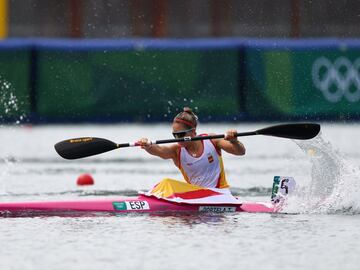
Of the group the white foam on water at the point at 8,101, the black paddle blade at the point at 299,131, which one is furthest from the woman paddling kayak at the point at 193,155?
the white foam on water at the point at 8,101

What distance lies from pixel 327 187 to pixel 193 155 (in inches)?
53.0

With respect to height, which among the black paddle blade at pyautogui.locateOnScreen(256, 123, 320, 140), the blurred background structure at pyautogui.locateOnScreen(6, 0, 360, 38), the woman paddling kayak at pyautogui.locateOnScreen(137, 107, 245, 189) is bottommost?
the woman paddling kayak at pyautogui.locateOnScreen(137, 107, 245, 189)

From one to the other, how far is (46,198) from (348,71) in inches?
462

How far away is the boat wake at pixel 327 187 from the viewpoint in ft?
36.0

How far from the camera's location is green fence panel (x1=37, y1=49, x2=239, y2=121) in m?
22.7

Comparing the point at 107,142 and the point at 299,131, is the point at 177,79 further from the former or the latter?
the point at 299,131

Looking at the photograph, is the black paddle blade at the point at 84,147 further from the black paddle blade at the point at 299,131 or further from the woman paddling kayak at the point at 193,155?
the black paddle blade at the point at 299,131

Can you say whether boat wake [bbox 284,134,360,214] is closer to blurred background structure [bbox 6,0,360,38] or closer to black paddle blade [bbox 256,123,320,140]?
black paddle blade [bbox 256,123,320,140]

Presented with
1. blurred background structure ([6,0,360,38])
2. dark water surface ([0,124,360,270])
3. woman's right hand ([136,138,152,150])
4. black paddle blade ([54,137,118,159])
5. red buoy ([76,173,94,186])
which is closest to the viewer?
dark water surface ([0,124,360,270])

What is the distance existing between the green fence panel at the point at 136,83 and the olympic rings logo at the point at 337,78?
1.59 meters

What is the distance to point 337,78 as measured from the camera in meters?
22.8

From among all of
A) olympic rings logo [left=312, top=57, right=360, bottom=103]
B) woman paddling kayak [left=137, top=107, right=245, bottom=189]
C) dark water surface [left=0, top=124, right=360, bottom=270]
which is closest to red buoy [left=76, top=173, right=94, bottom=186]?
dark water surface [left=0, top=124, right=360, bottom=270]

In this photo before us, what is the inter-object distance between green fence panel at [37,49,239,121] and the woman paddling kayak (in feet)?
36.8

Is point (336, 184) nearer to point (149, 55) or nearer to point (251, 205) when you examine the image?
point (251, 205)
